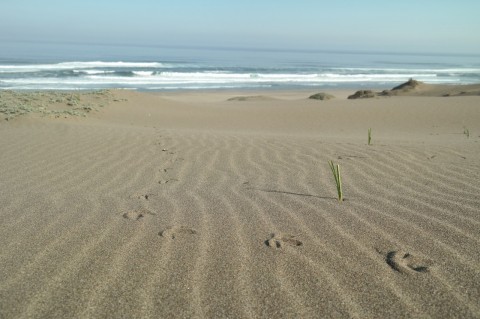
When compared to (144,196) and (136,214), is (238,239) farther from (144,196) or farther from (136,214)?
(144,196)

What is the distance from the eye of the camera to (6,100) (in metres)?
9.81

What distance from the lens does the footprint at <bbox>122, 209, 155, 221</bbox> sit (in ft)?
10.2

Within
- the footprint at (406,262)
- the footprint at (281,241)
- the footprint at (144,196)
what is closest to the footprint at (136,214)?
the footprint at (144,196)

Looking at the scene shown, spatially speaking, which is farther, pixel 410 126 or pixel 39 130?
pixel 410 126

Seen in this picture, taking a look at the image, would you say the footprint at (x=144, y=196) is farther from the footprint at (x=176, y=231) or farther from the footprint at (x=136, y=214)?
the footprint at (x=176, y=231)

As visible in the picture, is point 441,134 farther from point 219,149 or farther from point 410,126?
point 219,149

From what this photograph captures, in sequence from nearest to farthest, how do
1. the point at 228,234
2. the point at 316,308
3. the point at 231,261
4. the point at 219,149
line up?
the point at 316,308
the point at 231,261
the point at 228,234
the point at 219,149

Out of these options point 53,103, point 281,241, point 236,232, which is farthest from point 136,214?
point 53,103

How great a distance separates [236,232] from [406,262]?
3.39ft

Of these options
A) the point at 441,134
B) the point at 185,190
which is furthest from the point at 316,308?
the point at 441,134

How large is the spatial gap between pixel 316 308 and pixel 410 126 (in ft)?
Result: 30.8

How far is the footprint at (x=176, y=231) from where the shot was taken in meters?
2.75

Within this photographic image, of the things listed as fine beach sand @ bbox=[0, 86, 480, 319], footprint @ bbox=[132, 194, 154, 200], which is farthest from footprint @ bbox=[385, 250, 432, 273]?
footprint @ bbox=[132, 194, 154, 200]

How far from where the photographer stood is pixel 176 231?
281cm
